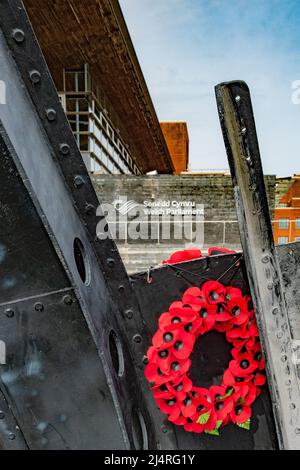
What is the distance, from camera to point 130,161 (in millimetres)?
22922

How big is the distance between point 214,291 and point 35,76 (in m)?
1.19

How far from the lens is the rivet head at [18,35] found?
4.27 feet

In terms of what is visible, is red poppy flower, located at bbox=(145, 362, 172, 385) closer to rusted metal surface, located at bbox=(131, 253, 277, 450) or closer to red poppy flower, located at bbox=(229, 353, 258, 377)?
rusted metal surface, located at bbox=(131, 253, 277, 450)

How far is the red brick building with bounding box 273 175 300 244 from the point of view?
14.9 meters

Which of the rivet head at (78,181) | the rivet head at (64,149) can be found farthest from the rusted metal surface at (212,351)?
the rivet head at (64,149)

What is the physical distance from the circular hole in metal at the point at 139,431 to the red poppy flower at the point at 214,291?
23.7 inches

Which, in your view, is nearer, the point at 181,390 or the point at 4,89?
the point at 4,89

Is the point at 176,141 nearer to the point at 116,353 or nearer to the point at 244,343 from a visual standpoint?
the point at 244,343

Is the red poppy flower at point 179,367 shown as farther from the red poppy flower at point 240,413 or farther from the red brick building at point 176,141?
the red brick building at point 176,141
